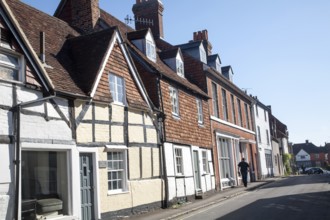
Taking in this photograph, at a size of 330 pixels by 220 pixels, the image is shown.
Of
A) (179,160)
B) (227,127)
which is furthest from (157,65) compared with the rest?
(227,127)

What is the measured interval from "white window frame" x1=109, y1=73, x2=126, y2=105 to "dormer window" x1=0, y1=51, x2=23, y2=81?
400 cm

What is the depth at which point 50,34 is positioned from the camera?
44.9 feet

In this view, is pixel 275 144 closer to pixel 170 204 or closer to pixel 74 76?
pixel 170 204

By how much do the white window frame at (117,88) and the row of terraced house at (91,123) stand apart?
51 mm

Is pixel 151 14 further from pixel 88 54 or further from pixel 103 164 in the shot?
pixel 103 164

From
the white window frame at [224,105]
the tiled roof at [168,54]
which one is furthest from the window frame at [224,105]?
the tiled roof at [168,54]

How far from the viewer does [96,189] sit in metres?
11.6

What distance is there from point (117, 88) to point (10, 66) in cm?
478

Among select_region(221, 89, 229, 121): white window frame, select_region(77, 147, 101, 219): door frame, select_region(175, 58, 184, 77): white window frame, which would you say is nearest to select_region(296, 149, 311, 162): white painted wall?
select_region(221, 89, 229, 121): white window frame

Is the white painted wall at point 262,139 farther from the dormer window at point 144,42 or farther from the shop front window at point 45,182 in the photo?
the shop front window at point 45,182

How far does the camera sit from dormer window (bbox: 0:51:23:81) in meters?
9.42

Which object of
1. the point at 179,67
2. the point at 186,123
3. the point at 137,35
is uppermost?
the point at 137,35

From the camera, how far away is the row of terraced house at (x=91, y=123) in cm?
965

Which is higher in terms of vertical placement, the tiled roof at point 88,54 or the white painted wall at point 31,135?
the tiled roof at point 88,54
